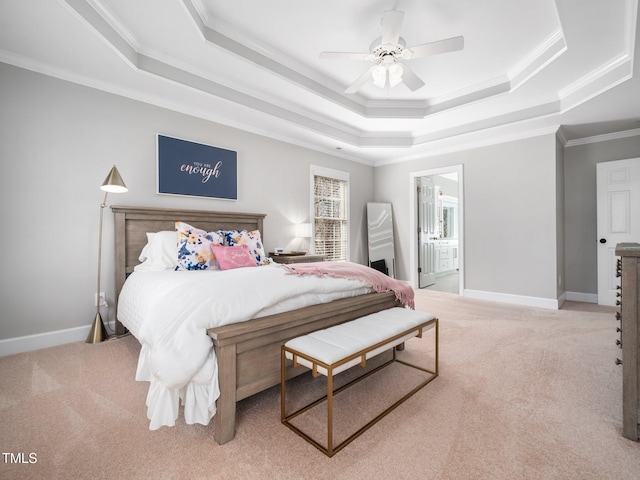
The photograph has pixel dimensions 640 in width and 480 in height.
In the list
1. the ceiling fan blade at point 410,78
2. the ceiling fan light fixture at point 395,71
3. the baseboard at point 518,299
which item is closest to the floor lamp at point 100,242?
the ceiling fan light fixture at point 395,71

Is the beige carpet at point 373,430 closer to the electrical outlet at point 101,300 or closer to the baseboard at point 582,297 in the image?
the electrical outlet at point 101,300

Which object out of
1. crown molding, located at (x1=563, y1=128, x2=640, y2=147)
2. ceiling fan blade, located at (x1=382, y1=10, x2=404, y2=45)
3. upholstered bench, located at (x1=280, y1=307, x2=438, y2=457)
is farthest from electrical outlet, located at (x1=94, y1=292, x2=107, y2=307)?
crown molding, located at (x1=563, y1=128, x2=640, y2=147)

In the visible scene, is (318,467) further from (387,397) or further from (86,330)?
(86,330)

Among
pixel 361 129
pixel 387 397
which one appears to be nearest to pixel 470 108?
pixel 361 129

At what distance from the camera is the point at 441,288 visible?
5902 millimetres

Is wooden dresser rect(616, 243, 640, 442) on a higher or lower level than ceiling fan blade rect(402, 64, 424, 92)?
lower

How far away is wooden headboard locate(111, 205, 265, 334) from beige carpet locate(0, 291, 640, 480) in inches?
35.5

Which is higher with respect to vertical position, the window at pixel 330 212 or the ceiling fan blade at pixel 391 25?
the ceiling fan blade at pixel 391 25

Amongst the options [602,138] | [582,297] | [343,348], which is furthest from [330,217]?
[602,138]

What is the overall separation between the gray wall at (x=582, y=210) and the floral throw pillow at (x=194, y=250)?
534 cm

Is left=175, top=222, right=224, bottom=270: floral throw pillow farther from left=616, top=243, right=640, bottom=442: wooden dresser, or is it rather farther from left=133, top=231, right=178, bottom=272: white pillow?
left=616, top=243, right=640, bottom=442: wooden dresser

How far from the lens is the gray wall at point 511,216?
13.7ft

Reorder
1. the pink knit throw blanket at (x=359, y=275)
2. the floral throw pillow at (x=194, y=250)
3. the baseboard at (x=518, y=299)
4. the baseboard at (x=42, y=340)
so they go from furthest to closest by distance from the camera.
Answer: the baseboard at (x=518, y=299) < the floral throw pillow at (x=194, y=250) < the baseboard at (x=42, y=340) < the pink knit throw blanket at (x=359, y=275)

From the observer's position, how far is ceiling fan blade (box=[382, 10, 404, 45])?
219cm
